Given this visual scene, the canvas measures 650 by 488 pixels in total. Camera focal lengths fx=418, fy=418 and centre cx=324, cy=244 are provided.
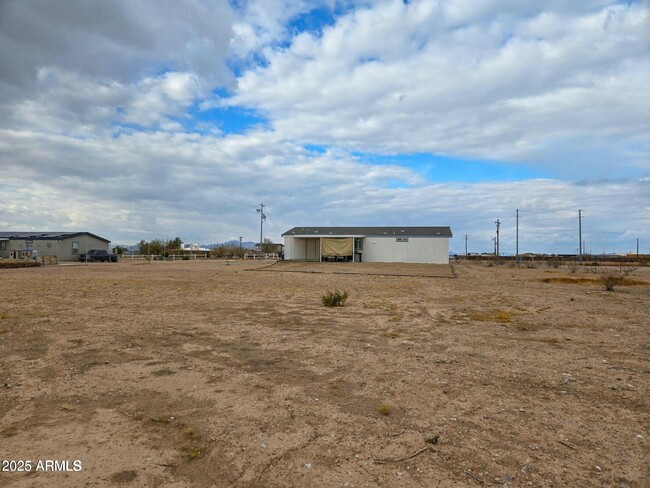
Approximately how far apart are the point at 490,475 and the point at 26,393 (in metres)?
4.82

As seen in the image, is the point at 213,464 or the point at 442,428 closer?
the point at 213,464

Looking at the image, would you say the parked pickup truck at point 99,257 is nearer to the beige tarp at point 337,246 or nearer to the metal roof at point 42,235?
the metal roof at point 42,235

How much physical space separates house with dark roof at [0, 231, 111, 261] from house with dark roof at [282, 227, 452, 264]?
2984 cm

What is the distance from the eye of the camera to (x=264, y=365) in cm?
589

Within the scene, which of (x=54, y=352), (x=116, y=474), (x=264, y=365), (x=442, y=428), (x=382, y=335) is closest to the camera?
(x=116, y=474)

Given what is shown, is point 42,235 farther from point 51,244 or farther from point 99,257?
point 99,257

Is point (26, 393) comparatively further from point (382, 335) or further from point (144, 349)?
point (382, 335)

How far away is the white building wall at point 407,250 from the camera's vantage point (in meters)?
41.2

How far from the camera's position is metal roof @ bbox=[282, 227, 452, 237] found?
42.6 metres

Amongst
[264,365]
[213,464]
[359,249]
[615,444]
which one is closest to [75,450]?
[213,464]

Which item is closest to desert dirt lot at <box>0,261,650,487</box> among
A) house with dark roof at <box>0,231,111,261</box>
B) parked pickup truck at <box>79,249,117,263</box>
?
parked pickup truck at <box>79,249,117,263</box>

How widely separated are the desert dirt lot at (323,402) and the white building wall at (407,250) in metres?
32.1

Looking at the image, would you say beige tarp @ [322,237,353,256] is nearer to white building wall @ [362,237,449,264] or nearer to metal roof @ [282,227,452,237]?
metal roof @ [282,227,452,237]

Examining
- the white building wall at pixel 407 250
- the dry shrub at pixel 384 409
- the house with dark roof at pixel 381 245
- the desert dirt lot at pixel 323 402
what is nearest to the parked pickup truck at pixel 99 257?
the house with dark roof at pixel 381 245
